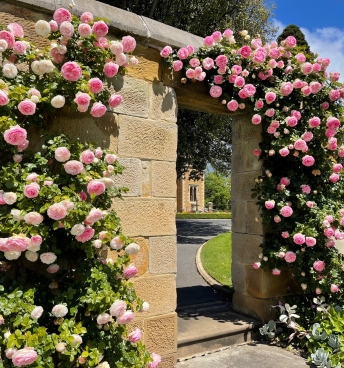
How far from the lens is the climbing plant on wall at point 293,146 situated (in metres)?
3.51

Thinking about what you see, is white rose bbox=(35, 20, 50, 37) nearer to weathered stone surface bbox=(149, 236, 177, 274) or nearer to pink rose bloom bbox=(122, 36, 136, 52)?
pink rose bloom bbox=(122, 36, 136, 52)

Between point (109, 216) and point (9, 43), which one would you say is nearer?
point (9, 43)

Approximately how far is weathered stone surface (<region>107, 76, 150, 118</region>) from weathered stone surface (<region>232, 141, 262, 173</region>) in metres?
1.57

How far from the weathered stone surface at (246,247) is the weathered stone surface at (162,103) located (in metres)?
1.71

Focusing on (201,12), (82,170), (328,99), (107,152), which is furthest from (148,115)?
(201,12)

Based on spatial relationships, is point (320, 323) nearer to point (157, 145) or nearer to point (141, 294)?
point (141, 294)

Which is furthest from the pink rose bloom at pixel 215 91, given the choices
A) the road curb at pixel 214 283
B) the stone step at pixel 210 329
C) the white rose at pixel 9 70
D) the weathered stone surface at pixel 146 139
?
the road curb at pixel 214 283

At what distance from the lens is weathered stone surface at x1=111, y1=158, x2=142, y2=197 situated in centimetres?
284

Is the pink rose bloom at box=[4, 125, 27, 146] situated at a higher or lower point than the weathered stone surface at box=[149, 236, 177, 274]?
higher

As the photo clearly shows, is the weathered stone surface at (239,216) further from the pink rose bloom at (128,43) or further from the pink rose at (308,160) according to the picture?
the pink rose bloom at (128,43)

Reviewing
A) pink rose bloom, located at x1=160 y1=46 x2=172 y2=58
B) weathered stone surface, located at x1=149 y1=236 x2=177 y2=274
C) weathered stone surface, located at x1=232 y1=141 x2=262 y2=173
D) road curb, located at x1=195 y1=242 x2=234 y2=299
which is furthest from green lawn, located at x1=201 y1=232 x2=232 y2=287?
pink rose bloom, located at x1=160 y1=46 x2=172 y2=58

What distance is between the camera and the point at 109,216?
7.79ft

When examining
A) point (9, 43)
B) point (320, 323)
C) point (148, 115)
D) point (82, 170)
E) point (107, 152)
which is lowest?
point (320, 323)

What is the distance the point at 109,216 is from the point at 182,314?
2088 mm
